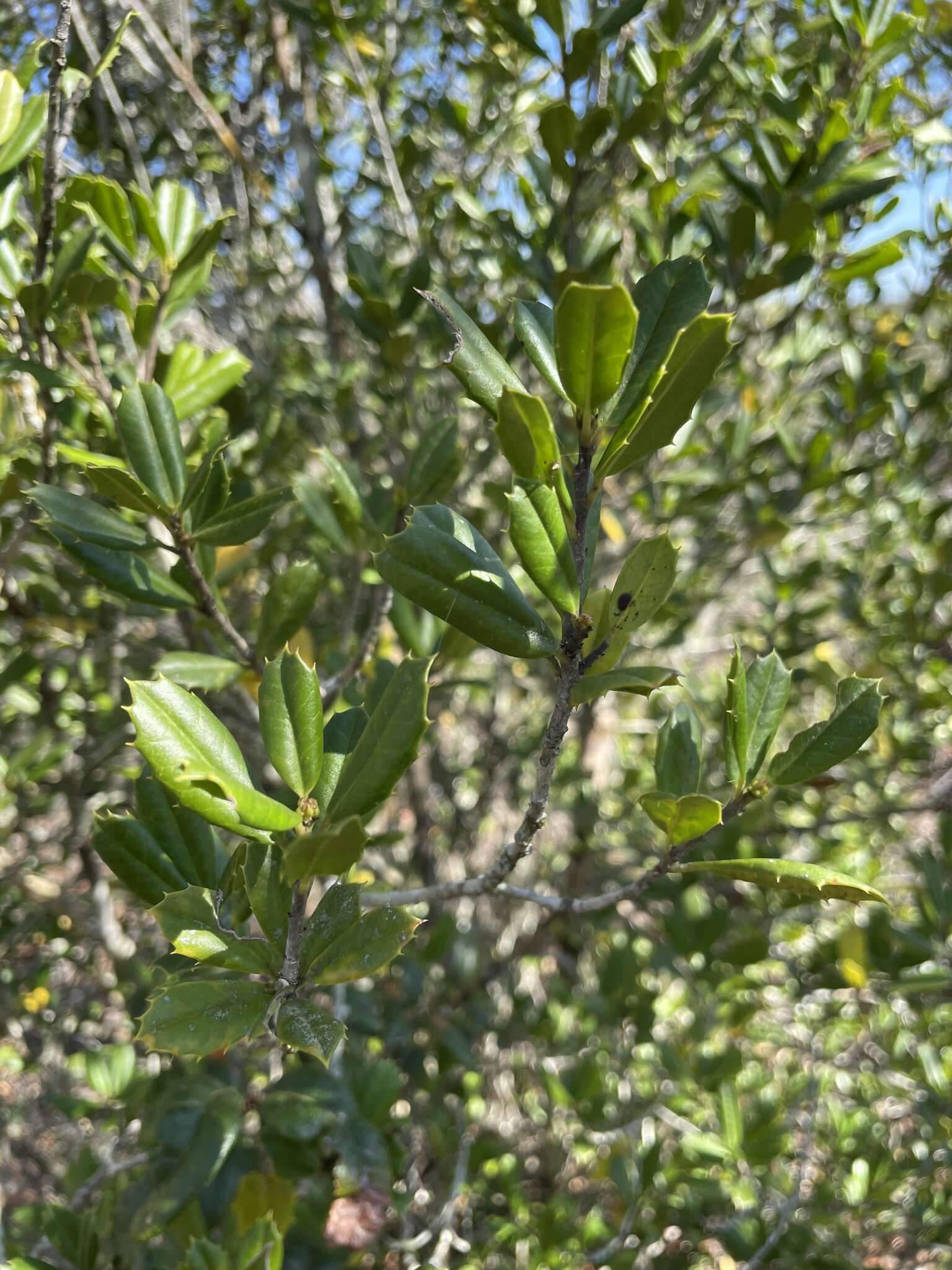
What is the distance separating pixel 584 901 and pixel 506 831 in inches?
81.9

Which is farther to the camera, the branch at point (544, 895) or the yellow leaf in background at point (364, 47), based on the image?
the yellow leaf in background at point (364, 47)

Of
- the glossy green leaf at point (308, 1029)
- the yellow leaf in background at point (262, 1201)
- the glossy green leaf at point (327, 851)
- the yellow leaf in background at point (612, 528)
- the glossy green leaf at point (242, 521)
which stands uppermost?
the yellow leaf in background at point (612, 528)

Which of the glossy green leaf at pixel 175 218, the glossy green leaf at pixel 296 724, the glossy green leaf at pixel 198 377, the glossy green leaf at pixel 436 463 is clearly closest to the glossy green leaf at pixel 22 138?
the glossy green leaf at pixel 175 218

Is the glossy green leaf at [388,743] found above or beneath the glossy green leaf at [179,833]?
above


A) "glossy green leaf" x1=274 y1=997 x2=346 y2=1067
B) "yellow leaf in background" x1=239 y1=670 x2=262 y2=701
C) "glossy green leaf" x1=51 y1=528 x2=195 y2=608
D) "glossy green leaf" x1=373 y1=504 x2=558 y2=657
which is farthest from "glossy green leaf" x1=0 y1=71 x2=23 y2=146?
"glossy green leaf" x1=274 y1=997 x2=346 y2=1067

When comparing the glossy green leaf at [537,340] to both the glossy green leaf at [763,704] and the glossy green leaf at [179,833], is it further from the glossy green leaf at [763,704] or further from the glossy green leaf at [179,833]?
the glossy green leaf at [179,833]

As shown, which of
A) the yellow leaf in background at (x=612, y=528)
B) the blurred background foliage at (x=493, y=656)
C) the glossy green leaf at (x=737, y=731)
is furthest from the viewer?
the yellow leaf in background at (x=612, y=528)

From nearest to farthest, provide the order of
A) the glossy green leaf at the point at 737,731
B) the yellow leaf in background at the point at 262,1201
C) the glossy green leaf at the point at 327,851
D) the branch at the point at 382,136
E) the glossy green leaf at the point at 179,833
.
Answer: the glossy green leaf at the point at 327,851
the glossy green leaf at the point at 737,731
the glossy green leaf at the point at 179,833
the yellow leaf in background at the point at 262,1201
the branch at the point at 382,136

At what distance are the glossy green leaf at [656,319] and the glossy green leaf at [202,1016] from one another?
571 mm

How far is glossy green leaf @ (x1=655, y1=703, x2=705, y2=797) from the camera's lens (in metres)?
0.94

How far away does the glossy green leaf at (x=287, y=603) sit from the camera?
1139 mm

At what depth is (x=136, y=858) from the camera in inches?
35.9

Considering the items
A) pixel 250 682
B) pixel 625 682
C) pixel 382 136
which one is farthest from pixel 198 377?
pixel 382 136

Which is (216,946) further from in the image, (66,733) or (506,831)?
(506,831)
